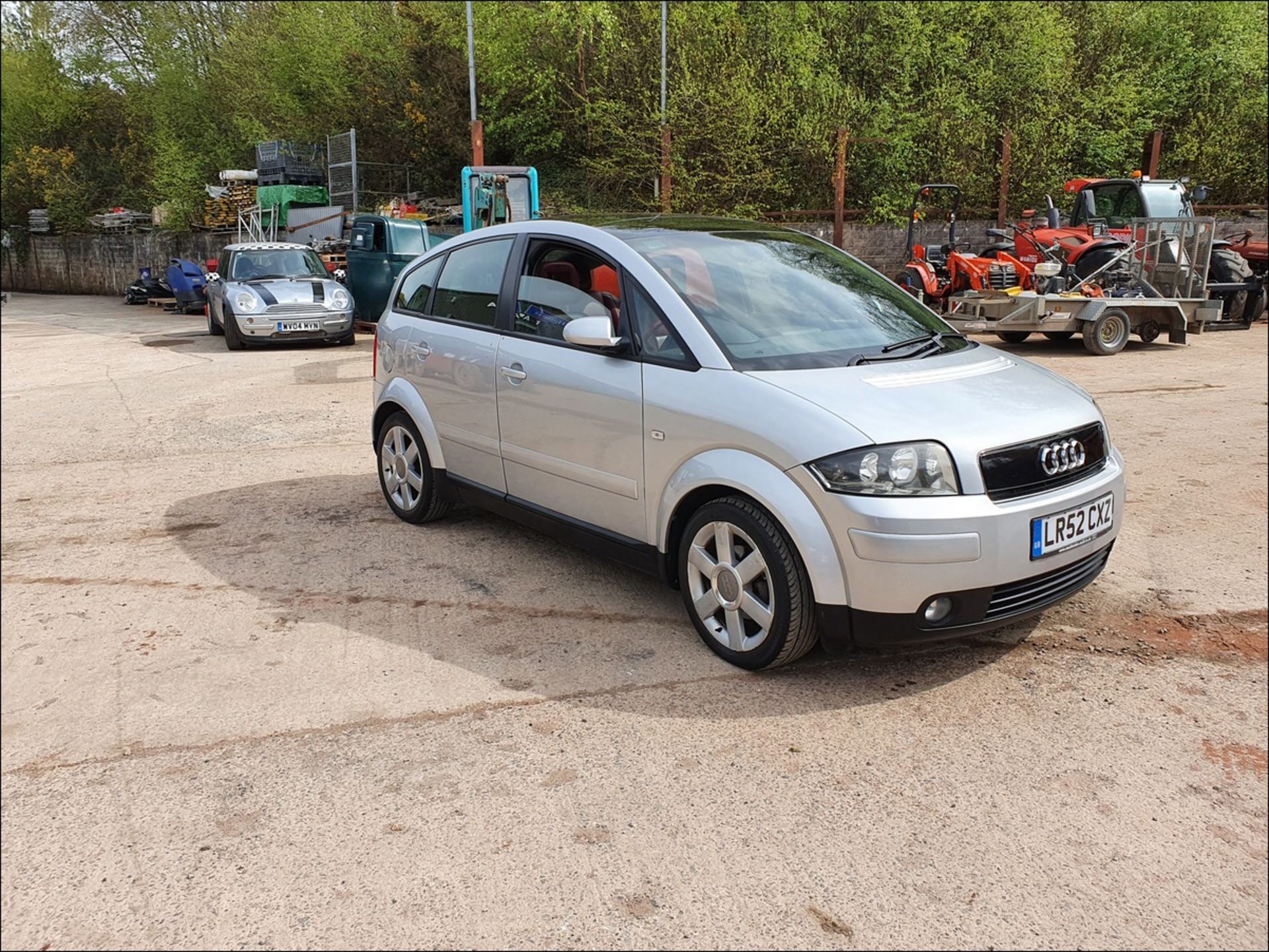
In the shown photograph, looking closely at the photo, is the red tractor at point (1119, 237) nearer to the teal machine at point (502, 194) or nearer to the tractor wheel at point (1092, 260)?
the tractor wheel at point (1092, 260)

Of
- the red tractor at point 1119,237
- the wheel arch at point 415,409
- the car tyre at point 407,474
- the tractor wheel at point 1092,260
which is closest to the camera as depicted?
the wheel arch at point 415,409

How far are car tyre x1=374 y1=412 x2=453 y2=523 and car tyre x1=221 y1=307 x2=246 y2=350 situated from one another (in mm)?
9538

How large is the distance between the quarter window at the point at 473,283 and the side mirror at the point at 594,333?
35.5 inches

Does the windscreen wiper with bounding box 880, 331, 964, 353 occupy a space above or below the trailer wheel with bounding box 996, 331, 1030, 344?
above

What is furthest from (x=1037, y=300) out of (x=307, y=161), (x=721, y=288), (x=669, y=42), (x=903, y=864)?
(x=307, y=161)

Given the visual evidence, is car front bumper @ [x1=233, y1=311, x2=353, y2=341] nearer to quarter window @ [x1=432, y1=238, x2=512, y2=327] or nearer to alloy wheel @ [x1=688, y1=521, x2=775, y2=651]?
quarter window @ [x1=432, y1=238, x2=512, y2=327]

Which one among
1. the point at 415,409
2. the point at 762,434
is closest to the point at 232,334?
the point at 415,409

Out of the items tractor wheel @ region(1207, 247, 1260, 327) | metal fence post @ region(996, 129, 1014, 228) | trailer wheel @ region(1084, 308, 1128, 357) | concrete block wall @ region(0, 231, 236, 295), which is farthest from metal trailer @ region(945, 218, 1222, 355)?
concrete block wall @ region(0, 231, 236, 295)

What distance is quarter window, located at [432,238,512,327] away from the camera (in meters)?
4.90

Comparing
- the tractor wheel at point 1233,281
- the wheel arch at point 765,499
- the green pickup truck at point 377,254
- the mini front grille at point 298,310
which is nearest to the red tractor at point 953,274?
the tractor wheel at point 1233,281

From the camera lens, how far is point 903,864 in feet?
8.45

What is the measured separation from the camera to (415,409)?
530 centimetres

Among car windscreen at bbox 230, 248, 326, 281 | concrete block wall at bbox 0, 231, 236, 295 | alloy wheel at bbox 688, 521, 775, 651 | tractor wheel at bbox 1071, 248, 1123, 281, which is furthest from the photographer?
concrete block wall at bbox 0, 231, 236, 295

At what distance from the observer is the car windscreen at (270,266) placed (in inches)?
600
